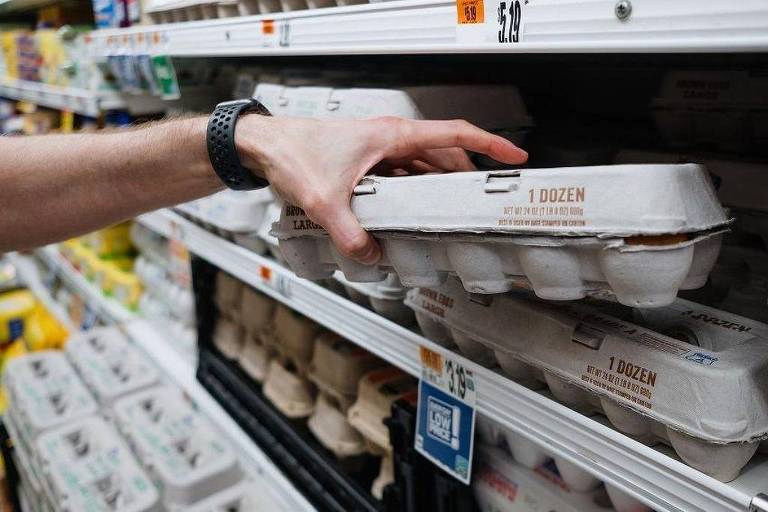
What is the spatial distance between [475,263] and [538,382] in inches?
11.0

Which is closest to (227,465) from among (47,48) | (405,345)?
(405,345)

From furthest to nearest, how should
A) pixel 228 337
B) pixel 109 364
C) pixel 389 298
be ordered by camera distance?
pixel 109 364 → pixel 228 337 → pixel 389 298

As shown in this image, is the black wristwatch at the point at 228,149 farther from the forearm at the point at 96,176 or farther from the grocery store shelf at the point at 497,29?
the grocery store shelf at the point at 497,29

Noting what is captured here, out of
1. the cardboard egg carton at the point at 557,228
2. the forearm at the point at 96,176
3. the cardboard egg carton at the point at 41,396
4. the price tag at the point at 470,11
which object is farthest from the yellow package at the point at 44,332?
the price tag at the point at 470,11

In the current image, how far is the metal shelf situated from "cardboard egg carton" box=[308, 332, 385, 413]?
0.28 m

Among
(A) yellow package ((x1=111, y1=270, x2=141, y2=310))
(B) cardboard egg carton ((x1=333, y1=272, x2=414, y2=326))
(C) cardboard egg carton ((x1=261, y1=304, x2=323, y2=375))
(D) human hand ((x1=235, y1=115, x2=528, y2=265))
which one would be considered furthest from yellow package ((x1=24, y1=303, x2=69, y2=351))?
(D) human hand ((x1=235, y1=115, x2=528, y2=265))

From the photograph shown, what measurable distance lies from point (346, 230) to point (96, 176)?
0.57 meters

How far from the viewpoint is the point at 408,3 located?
85cm

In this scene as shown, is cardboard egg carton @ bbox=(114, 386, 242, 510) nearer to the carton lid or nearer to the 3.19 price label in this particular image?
the carton lid

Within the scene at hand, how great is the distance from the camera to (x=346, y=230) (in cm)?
77

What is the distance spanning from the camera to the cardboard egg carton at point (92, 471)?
159cm

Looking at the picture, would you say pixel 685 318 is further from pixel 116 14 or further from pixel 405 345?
pixel 116 14

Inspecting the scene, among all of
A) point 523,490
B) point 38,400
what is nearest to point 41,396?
point 38,400

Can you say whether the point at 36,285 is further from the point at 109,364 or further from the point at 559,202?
the point at 559,202
